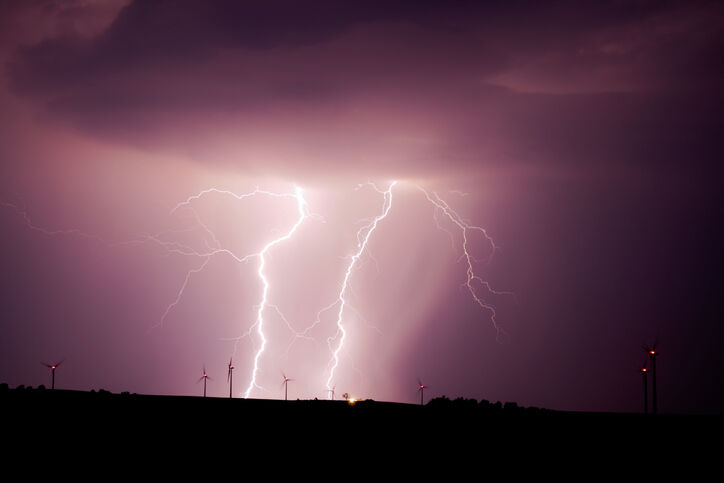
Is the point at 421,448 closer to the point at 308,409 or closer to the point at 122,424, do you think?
the point at 308,409

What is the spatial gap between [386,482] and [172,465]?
16.2ft

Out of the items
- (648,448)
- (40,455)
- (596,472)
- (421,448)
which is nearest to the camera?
(40,455)

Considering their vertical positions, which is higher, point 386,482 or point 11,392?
point 11,392

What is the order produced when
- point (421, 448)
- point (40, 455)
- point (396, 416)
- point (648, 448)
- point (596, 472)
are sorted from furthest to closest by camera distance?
point (396, 416), point (648, 448), point (421, 448), point (596, 472), point (40, 455)

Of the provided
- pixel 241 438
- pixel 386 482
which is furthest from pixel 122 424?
pixel 386 482

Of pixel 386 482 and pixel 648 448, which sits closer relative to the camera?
pixel 386 482

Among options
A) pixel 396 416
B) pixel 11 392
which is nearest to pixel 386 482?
pixel 396 416

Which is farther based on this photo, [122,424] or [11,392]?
[11,392]

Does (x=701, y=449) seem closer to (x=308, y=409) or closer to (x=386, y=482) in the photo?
(x=386, y=482)

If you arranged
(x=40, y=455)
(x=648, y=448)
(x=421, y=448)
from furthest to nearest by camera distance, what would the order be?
(x=648, y=448) < (x=421, y=448) < (x=40, y=455)

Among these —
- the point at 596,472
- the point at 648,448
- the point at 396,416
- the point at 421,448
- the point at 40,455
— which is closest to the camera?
the point at 40,455

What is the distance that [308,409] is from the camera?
2695cm

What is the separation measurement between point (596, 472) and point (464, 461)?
335cm

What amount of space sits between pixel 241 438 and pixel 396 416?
21.7ft
